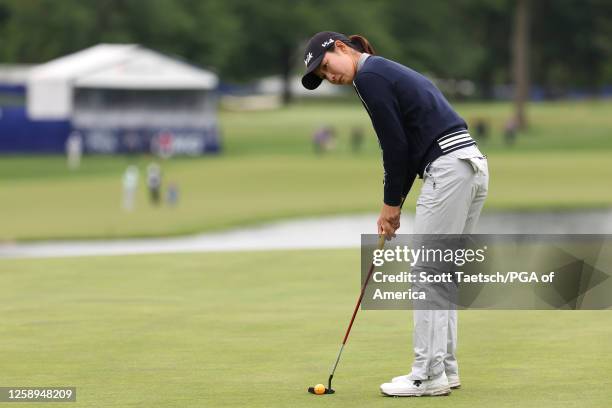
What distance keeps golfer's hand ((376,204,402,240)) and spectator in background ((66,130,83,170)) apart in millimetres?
46580

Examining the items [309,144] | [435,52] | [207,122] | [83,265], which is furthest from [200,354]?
[435,52]

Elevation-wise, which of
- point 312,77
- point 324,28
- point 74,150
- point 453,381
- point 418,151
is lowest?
point 74,150

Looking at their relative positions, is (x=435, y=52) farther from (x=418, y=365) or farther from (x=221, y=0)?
(x=418, y=365)

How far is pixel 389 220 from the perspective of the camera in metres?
7.24

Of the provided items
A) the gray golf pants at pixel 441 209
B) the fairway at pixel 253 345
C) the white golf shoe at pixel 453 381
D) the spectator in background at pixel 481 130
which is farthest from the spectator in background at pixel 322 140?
the gray golf pants at pixel 441 209

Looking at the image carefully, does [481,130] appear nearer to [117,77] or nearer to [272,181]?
[117,77]

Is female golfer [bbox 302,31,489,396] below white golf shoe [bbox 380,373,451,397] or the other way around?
the other way around

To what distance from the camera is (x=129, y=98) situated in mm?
63094

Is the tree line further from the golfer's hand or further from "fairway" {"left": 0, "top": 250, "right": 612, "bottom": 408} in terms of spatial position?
the golfer's hand

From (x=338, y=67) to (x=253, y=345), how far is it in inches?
97.5

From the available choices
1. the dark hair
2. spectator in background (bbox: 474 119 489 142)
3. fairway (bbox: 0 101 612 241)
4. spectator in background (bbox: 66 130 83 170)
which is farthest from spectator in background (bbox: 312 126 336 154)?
the dark hair

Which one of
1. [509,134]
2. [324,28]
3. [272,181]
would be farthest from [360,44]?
[324,28]

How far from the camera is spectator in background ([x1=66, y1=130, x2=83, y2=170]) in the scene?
178 ft

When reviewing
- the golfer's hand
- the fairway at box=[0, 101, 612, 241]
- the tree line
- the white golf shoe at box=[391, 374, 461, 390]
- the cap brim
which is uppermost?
the tree line
